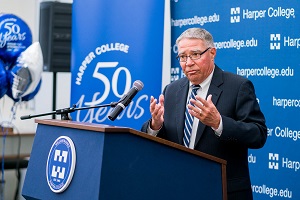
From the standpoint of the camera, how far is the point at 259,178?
420 cm

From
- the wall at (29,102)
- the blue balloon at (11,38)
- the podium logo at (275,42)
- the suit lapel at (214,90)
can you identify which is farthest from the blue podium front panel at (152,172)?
the wall at (29,102)

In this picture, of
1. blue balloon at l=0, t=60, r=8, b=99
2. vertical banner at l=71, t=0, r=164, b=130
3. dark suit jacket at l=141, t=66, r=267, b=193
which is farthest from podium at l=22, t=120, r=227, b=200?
blue balloon at l=0, t=60, r=8, b=99

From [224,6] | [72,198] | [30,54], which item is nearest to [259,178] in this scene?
[224,6]

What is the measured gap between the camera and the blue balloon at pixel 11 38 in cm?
570

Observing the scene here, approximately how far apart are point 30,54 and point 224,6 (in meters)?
2.12

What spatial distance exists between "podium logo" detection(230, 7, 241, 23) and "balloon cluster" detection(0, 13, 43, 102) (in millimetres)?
2153

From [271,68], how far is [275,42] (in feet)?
0.57

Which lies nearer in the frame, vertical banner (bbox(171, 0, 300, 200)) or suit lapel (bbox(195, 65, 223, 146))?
suit lapel (bbox(195, 65, 223, 146))

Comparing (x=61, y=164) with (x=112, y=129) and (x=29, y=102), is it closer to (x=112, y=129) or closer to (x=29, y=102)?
(x=112, y=129)

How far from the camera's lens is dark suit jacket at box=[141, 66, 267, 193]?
2842 mm

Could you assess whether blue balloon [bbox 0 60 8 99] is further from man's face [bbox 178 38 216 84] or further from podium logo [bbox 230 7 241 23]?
man's face [bbox 178 38 216 84]

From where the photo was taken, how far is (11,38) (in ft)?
18.9

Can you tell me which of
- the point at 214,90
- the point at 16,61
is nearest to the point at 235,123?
the point at 214,90

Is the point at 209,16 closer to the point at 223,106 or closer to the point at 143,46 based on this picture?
the point at 143,46
